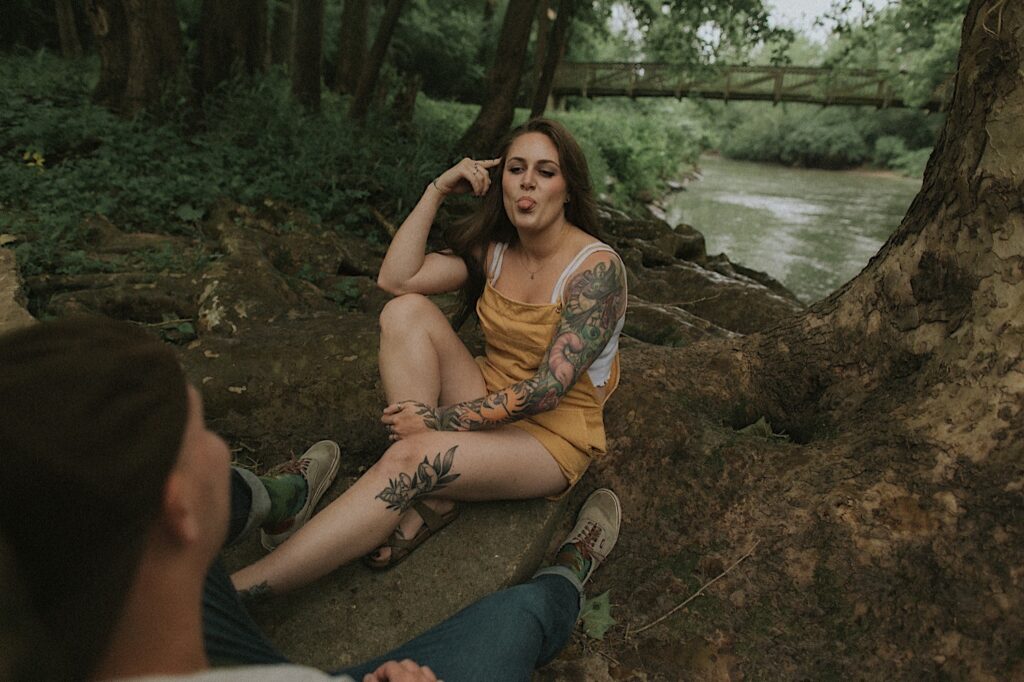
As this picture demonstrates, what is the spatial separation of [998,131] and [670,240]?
22.0ft

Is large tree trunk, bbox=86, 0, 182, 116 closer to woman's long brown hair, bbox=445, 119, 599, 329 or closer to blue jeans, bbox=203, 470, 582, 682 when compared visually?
woman's long brown hair, bbox=445, 119, 599, 329

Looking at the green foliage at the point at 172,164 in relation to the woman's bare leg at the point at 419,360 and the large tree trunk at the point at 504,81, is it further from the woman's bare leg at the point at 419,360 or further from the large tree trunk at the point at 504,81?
the woman's bare leg at the point at 419,360

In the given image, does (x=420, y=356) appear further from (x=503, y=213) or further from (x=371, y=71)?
(x=371, y=71)

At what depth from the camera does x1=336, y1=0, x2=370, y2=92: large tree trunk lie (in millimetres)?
11531

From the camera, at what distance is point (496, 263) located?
2596mm

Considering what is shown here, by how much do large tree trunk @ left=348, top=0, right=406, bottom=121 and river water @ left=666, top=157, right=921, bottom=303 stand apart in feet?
20.6

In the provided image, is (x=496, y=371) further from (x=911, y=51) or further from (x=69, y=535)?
(x=911, y=51)

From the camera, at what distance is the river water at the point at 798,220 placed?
10.7m

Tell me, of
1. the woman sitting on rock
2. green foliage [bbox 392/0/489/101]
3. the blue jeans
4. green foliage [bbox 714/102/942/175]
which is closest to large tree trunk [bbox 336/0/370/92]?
green foliage [bbox 392/0/489/101]

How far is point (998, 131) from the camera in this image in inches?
81.4

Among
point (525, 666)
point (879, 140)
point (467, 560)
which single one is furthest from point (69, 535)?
point (879, 140)

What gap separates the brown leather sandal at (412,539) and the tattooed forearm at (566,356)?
0.31 metres

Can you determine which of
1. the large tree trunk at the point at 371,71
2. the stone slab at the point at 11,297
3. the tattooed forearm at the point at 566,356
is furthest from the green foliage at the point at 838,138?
the stone slab at the point at 11,297

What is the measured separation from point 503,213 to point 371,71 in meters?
7.23
